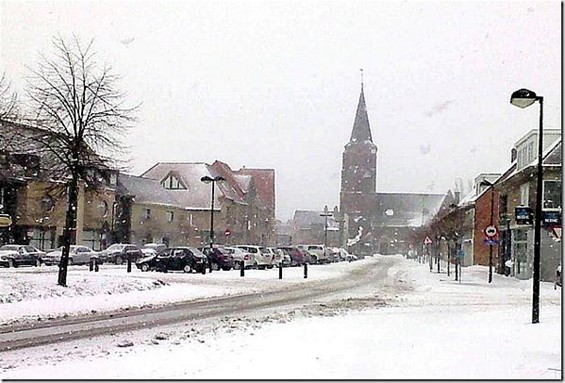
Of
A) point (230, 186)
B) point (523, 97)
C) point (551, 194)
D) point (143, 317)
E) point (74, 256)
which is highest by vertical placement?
point (230, 186)

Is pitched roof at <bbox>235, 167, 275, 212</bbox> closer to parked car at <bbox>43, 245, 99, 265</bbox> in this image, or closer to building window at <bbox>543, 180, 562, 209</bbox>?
parked car at <bbox>43, 245, 99, 265</bbox>

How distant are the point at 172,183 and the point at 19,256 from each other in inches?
815

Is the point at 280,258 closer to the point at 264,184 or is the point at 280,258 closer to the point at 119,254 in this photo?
the point at 264,184

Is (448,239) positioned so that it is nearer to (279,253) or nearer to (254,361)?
(279,253)

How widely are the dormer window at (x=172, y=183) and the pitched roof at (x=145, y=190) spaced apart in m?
0.73

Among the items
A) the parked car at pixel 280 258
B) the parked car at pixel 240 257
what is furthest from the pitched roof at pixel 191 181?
the parked car at pixel 240 257

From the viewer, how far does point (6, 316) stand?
18.8m

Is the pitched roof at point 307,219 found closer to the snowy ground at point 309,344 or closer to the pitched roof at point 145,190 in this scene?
the pitched roof at point 145,190

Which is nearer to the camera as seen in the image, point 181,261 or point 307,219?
point 181,261

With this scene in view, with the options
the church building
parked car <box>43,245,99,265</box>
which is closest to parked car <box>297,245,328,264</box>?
parked car <box>43,245,99,265</box>

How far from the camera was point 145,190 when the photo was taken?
69.2m

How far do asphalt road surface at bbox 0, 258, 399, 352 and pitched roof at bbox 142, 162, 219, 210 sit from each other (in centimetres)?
2925

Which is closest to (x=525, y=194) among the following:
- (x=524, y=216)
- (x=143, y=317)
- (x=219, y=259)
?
(x=219, y=259)

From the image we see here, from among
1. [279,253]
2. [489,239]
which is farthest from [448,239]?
[489,239]
